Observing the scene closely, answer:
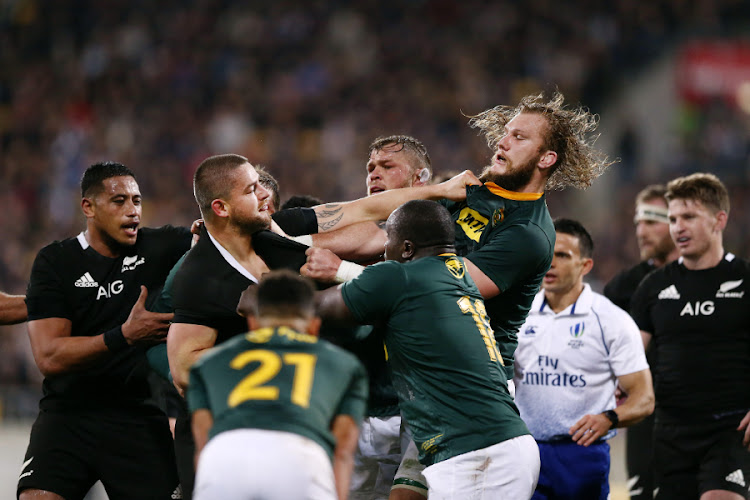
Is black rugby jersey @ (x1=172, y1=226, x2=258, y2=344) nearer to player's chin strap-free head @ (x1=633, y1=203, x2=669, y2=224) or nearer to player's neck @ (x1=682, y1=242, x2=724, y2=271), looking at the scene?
player's neck @ (x1=682, y1=242, x2=724, y2=271)

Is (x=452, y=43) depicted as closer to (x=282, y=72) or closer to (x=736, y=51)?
(x=282, y=72)

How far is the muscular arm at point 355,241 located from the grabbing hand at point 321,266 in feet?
1.02

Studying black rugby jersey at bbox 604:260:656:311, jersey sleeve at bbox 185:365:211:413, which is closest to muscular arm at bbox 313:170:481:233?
jersey sleeve at bbox 185:365:211:413

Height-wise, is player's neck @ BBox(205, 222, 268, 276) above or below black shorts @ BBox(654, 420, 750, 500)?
above

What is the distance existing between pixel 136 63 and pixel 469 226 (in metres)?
16.2

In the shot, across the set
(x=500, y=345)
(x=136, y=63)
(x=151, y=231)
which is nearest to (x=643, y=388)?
(x=500, y=345)

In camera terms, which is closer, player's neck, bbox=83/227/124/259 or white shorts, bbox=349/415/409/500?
white shorts, bbox=349/415/409/500

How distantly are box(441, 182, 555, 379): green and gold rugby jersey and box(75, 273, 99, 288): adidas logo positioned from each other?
7.49ft

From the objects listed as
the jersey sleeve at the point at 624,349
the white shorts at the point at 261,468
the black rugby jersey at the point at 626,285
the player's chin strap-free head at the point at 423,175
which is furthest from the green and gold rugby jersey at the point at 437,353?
the black rugby jersey at the point at 626,285

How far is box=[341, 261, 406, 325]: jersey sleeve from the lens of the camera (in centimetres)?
425

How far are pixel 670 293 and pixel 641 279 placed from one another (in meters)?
0.78

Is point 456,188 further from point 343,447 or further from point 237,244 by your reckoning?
point 343,447

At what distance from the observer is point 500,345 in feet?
16.8

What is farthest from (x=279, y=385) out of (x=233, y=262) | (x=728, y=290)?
(x=728, y=290)
